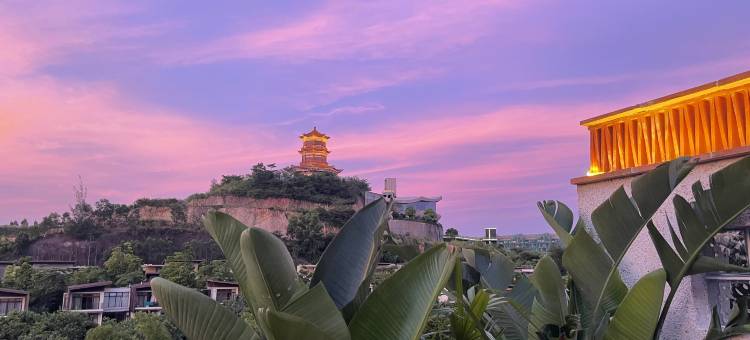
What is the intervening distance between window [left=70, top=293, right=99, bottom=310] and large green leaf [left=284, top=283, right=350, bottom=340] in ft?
56.2

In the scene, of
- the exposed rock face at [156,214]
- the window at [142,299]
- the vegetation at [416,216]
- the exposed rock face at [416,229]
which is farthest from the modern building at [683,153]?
the exposed rock face at [156,214]

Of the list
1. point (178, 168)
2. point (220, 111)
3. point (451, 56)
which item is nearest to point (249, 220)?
point (178, 168)

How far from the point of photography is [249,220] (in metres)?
27.3

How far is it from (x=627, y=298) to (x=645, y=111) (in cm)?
180

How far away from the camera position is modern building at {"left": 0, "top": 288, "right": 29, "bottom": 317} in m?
13.6

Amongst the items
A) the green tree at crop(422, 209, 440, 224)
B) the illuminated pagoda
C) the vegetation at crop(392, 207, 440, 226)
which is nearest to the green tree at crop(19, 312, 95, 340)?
the vegetation at crop(392, 207, 440, 226)

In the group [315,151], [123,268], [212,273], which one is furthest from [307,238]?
[315,151]

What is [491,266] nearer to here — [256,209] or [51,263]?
[256,209]

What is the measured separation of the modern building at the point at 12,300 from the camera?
13648 mm

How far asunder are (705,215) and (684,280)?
41.8 inches

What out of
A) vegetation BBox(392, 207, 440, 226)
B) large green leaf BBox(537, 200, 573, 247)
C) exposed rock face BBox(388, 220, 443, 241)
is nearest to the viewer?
large green leaf BBox(537, 200, 573, 247)

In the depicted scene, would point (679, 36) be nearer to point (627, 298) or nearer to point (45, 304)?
point (627, 298)

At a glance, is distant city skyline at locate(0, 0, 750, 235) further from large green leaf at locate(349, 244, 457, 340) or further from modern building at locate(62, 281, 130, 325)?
modern building at locate(62, 281, 130, 325)

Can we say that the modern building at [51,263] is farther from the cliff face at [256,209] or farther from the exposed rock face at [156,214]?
the cliff face at [256,209]
